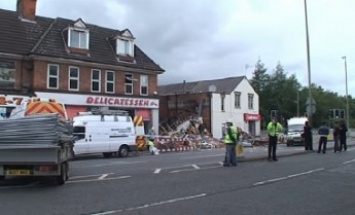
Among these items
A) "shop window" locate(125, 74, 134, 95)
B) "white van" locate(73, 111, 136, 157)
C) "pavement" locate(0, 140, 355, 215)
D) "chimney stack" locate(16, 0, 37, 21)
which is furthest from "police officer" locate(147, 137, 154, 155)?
"chimney stack" locate(16, 0, 37, 21)

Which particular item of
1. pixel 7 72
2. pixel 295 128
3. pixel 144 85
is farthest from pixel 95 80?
pixel 295 128

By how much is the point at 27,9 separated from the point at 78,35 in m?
4.33

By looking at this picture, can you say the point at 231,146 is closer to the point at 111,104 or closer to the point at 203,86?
the point at 111,104

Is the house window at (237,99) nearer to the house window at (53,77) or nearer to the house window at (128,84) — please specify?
the house window at (128,84)

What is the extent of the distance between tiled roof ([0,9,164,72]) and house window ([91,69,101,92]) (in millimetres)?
942

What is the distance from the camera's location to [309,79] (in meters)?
29.6

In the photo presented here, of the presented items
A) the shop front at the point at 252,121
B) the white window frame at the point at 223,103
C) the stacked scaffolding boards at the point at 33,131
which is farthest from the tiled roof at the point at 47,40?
the stacked scaffolding boards at the point at 33,131

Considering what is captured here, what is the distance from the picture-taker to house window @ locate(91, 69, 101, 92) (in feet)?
129

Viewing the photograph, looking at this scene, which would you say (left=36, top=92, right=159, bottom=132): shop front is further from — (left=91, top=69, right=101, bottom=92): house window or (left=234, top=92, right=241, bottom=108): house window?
(left=234, top=92, right=241, bottom=108): house window

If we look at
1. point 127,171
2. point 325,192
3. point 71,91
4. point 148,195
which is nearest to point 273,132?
point 127,171

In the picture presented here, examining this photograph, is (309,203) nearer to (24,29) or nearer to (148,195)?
(148,195)

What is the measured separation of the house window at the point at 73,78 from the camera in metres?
37.8

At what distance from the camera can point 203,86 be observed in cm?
6444

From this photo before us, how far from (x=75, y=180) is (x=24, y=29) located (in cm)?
2592
